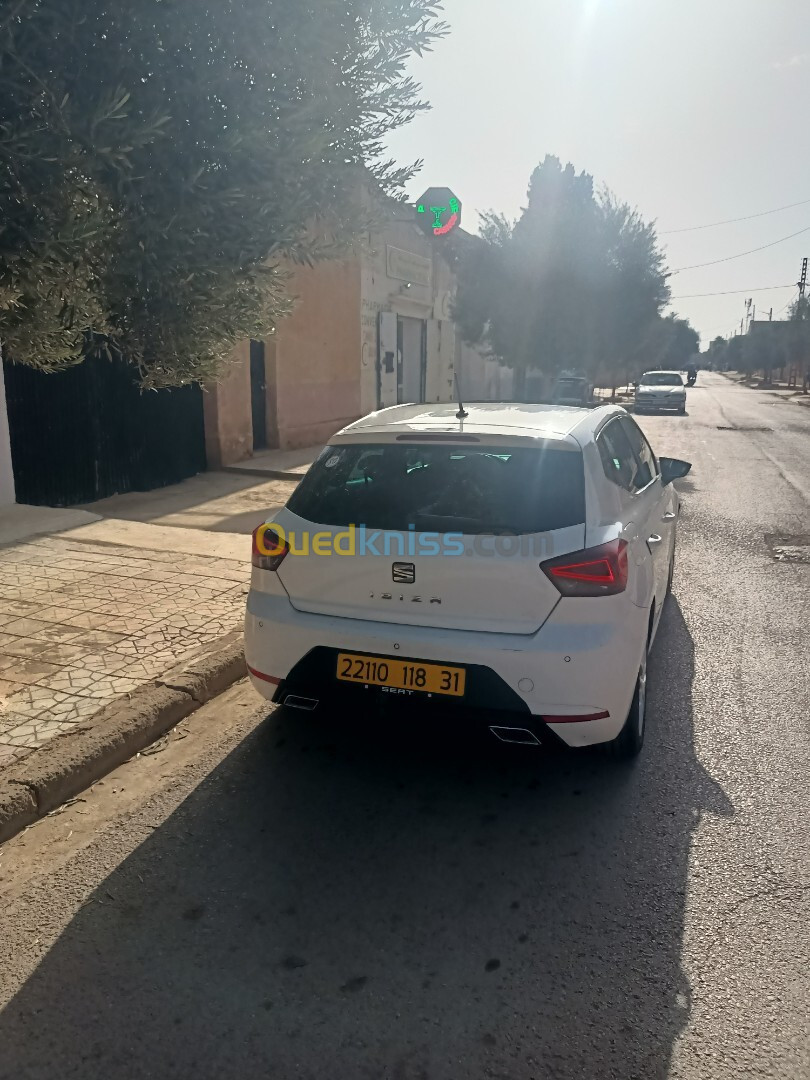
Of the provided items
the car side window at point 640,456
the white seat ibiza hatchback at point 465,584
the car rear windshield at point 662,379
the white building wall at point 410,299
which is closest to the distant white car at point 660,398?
the car rear windshield at point 662,379

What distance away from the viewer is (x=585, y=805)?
344 cm

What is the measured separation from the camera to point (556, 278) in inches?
931

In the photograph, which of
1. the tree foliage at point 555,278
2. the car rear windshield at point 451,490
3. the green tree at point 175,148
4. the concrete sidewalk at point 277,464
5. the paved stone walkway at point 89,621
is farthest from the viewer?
the tree foliage at point 555,278

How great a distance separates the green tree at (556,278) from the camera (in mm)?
23609

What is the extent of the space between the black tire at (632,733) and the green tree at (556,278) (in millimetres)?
21440

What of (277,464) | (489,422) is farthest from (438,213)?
(489,422)

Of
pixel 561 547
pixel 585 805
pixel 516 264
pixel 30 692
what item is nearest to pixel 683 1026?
pixel 585 805

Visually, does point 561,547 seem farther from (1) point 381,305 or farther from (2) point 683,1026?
(1) point 381,305

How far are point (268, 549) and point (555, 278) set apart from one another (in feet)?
72.2

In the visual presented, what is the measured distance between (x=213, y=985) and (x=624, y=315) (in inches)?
966

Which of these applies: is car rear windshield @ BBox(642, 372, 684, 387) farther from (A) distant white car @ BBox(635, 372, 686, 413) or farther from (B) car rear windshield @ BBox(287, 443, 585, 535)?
(B) car rear windshield @ BBox(287, 443, 585, 535)

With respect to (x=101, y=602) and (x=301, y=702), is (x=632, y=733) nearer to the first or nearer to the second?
(x=301, y=702)

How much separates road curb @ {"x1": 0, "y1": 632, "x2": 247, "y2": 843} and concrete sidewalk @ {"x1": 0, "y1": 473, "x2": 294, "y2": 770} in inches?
3.5

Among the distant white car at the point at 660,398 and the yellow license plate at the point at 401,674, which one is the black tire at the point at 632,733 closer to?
the yellow license plate at the point at 401,674
